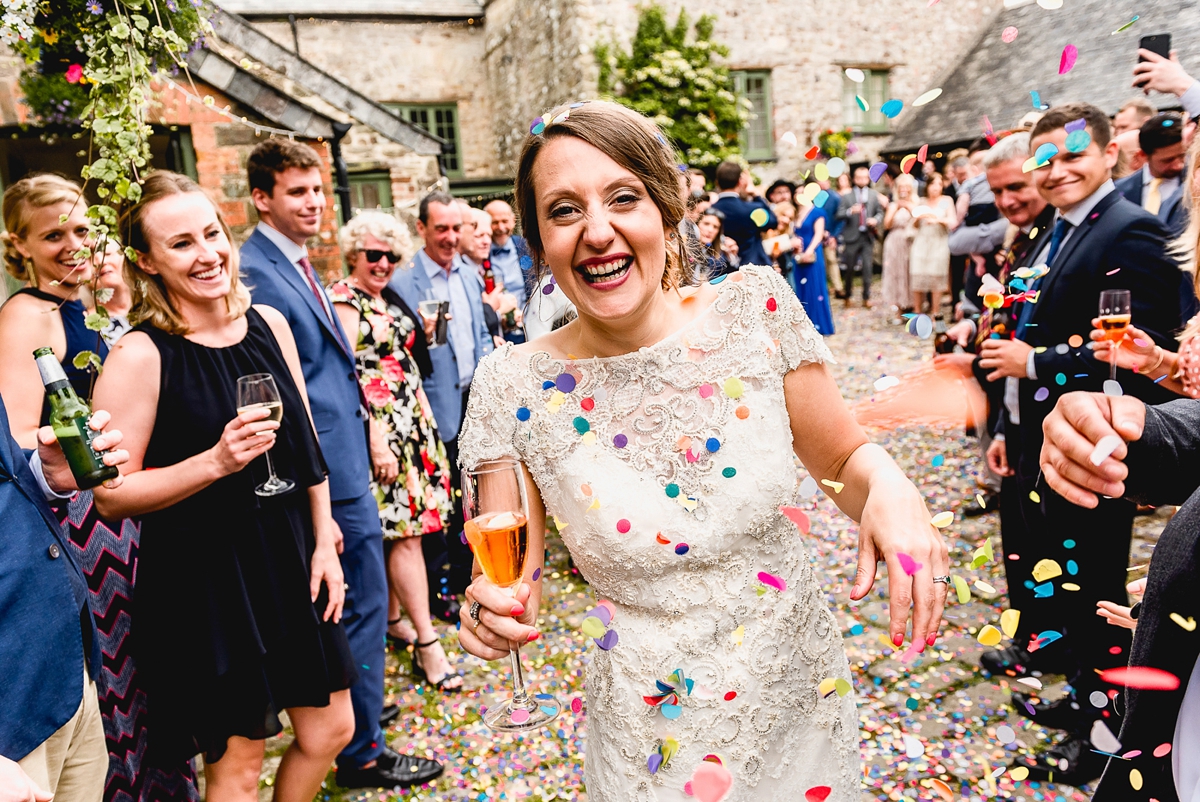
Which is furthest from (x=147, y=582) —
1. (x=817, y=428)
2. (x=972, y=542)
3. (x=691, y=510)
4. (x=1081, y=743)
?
(x=972, y=542)

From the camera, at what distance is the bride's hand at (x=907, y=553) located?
4.28 ft

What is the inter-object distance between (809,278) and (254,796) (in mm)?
9774

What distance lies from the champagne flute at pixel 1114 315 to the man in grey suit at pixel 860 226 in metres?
11.3

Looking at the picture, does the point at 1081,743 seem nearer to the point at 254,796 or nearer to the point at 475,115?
the point at 254,796

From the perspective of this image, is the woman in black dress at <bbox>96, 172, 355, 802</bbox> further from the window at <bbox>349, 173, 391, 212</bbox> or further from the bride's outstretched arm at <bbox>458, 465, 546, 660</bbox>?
the window at <bbox>349, 173, 391, 212</bbox>

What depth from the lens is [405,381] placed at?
396 cm

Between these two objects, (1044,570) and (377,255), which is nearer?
(1044,570)

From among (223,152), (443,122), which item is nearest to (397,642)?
(223,152)

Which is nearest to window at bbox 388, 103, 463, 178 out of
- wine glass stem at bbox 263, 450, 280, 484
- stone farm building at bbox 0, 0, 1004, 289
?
stone farm building at bbox 0, 0, 1004, 289

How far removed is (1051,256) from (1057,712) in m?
1.91

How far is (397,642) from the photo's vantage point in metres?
4.46

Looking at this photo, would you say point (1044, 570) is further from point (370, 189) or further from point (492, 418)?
point (370, 189)

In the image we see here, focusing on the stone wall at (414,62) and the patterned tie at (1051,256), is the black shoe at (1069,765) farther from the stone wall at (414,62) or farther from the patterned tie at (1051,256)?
the stone wall at (414,62)

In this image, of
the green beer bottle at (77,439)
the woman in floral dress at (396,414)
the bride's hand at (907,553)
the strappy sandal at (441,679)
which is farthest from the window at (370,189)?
the bride's hand at (907,553)
